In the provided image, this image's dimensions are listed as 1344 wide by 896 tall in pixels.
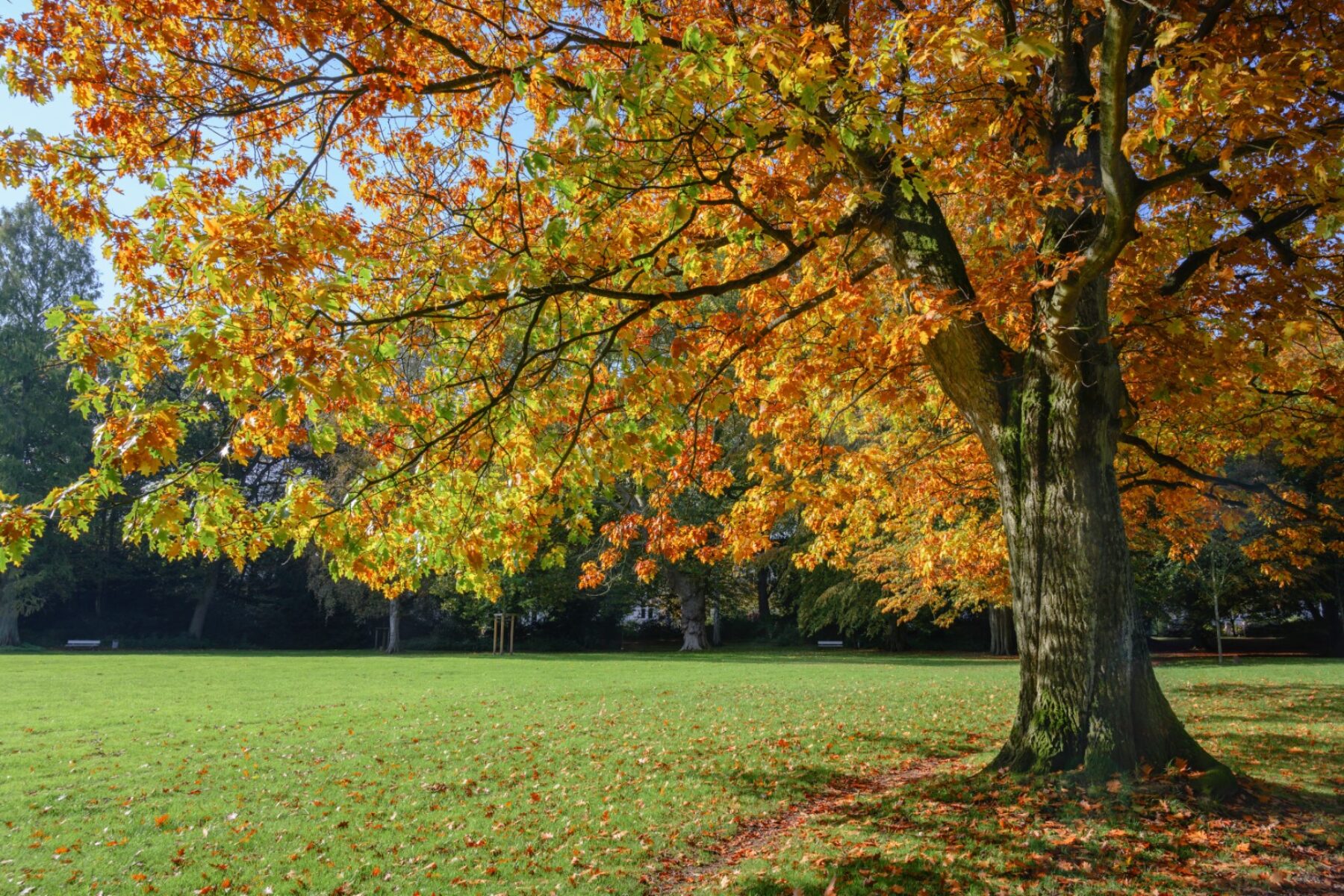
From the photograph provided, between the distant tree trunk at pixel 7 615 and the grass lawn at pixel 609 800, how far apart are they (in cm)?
2659

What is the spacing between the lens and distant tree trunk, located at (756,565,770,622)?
41844 millimetres

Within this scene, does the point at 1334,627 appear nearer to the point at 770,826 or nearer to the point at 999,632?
the point at 999,632

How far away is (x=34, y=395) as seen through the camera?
36.9 m

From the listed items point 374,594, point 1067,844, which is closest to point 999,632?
point 374,594

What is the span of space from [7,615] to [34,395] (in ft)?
32.6

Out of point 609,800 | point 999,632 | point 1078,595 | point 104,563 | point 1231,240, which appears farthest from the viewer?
point 104,563

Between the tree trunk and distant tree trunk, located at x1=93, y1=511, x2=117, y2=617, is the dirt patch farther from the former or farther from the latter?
distant tree trunk, located at x1=93, y1=511, x2=117, y2=617

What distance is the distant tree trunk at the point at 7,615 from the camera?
35312 mm

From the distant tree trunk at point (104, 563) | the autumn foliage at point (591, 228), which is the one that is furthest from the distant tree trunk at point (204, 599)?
the autumn foliage at point (591, 228)

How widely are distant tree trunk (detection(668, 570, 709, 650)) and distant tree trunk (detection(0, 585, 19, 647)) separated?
95.4 ft

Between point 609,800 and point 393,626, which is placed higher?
point 609,800

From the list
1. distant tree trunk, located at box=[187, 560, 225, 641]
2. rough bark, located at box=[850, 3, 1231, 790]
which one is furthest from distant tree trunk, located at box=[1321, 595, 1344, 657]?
distant tree trunk, located at box=[187, 560, 225, 641]

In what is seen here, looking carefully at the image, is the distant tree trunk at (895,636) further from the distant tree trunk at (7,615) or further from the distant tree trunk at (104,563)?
the distant tree trunk at (7,615)

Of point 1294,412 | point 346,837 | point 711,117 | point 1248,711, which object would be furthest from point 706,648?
point 711,117
